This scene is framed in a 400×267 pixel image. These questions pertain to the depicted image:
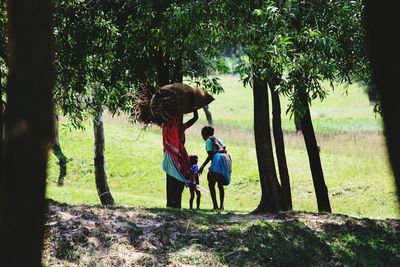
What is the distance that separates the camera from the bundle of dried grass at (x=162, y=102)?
12.0 metres

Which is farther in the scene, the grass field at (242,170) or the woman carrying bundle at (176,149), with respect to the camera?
the grass field at (242,170)

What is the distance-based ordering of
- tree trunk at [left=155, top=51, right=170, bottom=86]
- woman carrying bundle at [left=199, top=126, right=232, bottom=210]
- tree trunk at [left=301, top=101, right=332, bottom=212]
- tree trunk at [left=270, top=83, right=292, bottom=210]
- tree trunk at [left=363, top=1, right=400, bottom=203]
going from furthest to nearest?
tree trunk at [left=155, top=51, right=170, bottom=86] → tree trunk at [left=301, top=101, right=332, bottom=212] → woman carrying bundle at [left=199, top=126, right=232, bottom=210] → tree trunk at [left=270, top=83, right=292, bottom=210] → tree trunk at [left=363, top=1, right=400, bottom=203]

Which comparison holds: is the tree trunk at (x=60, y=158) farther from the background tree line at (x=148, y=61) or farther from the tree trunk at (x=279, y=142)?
the tree trunk at (x=279, y=142)

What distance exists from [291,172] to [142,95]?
46.1 feet

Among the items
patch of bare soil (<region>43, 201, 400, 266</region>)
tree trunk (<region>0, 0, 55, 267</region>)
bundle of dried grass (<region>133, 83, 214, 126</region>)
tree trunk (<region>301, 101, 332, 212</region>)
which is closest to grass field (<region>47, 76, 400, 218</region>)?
tree trunk (<region>301, 101, 332, 212</region>)

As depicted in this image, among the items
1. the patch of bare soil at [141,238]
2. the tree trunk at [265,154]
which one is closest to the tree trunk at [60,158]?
the tree trunk at [265,154]

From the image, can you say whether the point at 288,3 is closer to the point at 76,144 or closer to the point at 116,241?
the point at 116,241

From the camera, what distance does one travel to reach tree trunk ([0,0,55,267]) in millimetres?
4492

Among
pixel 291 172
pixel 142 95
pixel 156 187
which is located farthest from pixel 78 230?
pixel 291 172

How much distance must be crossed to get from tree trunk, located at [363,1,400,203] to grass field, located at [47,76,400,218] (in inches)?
453

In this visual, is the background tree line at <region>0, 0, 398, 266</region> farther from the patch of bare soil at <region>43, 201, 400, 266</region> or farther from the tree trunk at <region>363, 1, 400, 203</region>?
the patch of bare soil at <region>43, 201, 400, 266</region>

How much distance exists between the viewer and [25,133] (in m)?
4.54

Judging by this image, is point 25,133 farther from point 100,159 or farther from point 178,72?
point 100,159

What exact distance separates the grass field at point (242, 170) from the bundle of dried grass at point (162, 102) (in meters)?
5.58
